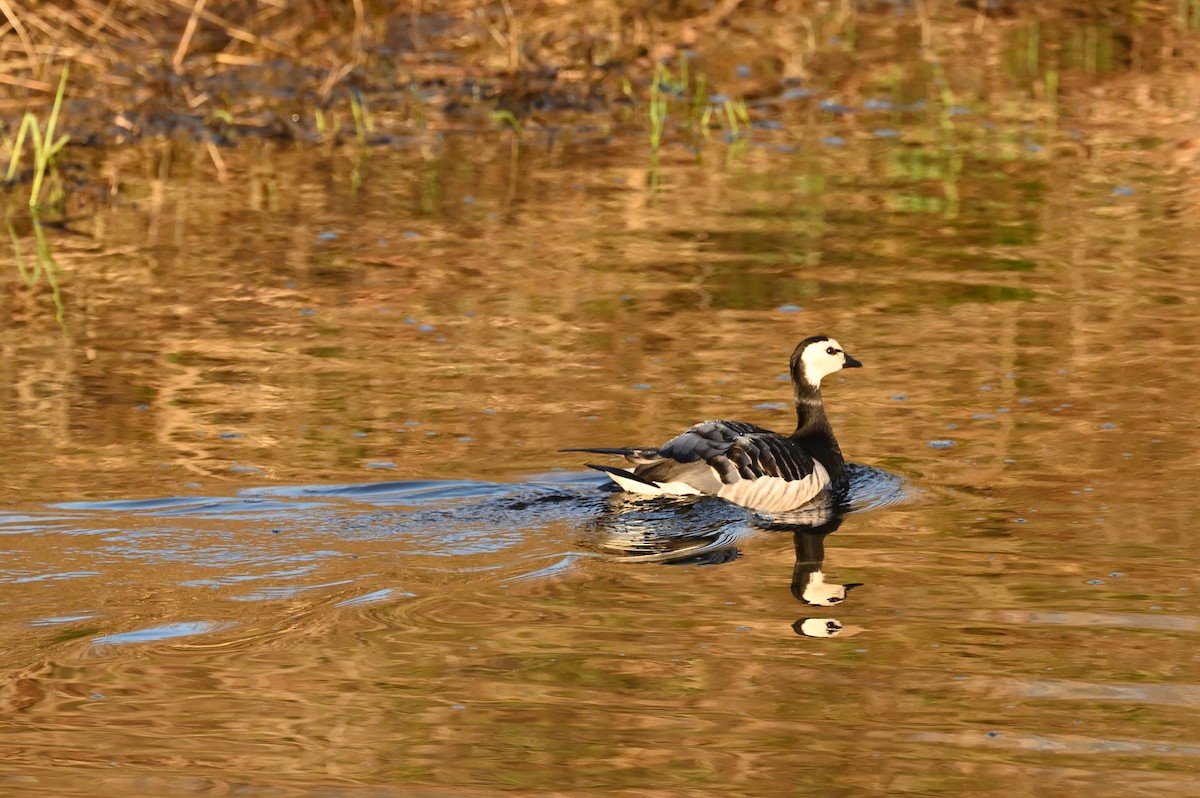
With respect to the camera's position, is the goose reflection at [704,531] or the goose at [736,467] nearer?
the goose reflection at [704,531]

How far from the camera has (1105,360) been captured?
11609mm

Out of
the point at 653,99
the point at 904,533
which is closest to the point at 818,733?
the point at 904,533

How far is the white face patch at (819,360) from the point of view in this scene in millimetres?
10609

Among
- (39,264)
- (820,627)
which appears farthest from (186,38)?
(820,627)

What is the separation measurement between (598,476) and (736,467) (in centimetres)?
73

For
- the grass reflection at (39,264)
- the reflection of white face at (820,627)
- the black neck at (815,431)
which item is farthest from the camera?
the grass reflection at (39,264)

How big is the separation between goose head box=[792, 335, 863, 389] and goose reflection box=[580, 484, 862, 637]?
85cm

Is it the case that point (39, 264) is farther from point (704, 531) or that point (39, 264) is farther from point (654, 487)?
point (704, 531)

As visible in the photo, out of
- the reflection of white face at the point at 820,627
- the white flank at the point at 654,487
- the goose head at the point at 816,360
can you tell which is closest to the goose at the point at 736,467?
the white flank at the point at 654,487

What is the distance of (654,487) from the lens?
9.81 metres

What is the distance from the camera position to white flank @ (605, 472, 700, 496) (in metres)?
9.67

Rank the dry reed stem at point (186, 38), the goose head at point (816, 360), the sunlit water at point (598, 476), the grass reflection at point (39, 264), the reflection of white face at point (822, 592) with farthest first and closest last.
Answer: the dry reed stem at point (186, 38)
the grass reflection at point (39, 264)
the goose head at point (816, 360)
the reflection of white face at point (822, 592)
the sunlit water at point (598, 476)

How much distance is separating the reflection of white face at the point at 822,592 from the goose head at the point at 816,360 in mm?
2364

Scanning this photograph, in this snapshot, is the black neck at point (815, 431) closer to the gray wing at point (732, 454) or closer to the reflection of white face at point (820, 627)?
the gray wing at point (732, 454)
